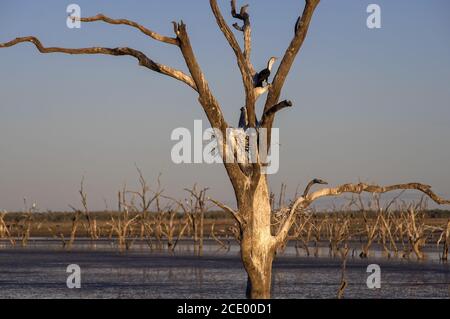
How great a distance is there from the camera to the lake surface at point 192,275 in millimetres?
19391

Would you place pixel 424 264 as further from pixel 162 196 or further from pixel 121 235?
pixel 121 235

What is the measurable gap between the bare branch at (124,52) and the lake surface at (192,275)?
7995mm

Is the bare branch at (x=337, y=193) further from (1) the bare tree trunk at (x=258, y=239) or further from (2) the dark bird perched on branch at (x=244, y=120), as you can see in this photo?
(2) the dark bird perched on branch at (x=244, y=120)

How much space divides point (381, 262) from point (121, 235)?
432 inches

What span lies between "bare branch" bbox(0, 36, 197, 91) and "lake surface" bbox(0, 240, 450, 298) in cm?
799

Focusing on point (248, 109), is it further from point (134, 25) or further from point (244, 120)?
point (134, 25)

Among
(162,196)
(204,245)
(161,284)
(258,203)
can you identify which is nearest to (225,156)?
(258,203)

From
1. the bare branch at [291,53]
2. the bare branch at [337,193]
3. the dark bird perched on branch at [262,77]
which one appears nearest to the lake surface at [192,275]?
the bare branch at [337,193]

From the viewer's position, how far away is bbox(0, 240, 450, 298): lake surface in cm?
1939

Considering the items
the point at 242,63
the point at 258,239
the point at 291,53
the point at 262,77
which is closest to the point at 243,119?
the point at 262,77

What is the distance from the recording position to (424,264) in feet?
93.0

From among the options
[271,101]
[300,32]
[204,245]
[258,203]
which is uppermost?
[300,32]

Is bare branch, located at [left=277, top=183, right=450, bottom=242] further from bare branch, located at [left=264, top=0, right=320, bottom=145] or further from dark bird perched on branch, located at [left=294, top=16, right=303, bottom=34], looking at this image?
dark bird perched on branch, located at [left=294, top=16, right=303, bottom=34]

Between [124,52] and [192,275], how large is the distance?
13.4 meters
